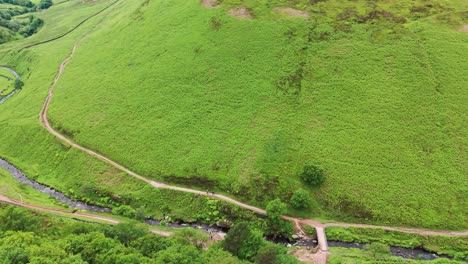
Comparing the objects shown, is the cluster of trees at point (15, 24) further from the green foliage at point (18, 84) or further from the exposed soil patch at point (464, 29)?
the exposed soil patch at point (464, 29)

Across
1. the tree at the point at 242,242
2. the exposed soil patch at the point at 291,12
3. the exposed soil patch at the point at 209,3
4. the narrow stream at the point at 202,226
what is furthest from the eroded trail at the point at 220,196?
the exposed soil patch at the point at 291,12

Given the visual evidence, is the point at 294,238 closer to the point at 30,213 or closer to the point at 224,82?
the point at 224,82

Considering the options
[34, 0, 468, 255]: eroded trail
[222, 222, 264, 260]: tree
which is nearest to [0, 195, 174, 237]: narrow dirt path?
[34, 0, 468, 255]: eroded trail

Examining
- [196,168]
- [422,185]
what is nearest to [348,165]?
[422,185]

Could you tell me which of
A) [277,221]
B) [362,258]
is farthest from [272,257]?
[362,258]

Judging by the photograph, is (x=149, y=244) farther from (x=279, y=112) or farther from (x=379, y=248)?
(x=279, y=112)

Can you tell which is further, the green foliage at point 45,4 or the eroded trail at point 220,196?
the green foliage at point 45,4

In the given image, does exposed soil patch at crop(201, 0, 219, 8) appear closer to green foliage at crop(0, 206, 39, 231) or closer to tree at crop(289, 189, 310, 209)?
tree at crop(289, 189, 310, 209)
